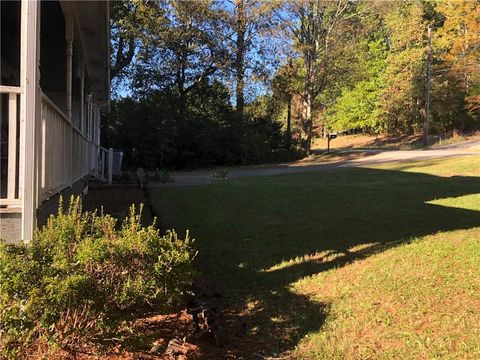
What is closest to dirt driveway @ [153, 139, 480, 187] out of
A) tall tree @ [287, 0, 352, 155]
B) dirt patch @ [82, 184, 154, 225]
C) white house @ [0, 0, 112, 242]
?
dirt patch @ [82, 184, 154, 225]

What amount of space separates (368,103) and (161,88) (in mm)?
28187

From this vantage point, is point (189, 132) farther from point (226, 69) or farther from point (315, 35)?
point (315, 35)

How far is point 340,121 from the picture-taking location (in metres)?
55.5

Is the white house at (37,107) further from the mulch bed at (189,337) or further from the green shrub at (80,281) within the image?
the mulch bed at (189,337)

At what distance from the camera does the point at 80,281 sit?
9.55 ft

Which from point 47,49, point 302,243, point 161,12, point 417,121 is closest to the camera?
point 302,243

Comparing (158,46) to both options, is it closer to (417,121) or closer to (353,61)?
(353,61)

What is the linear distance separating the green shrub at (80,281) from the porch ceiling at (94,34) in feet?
13.3

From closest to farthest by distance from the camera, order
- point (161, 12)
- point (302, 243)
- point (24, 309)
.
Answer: point (24, 309)
point (302, 243)
point (161, 12)

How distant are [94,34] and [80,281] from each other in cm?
628

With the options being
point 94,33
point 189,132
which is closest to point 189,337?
point 94,33

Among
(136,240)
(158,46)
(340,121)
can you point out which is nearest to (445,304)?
(136,240)

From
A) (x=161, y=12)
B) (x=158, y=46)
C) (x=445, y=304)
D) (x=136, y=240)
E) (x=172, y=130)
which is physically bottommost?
(x=445, y=304)

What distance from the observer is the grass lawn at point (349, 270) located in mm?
3986
